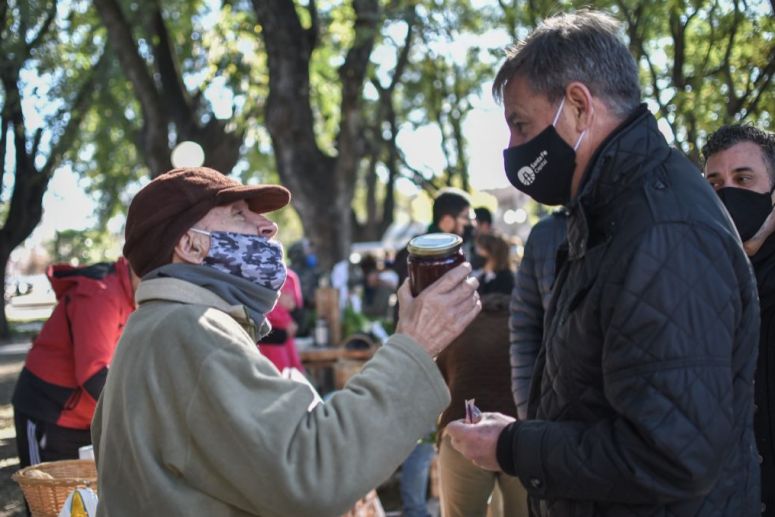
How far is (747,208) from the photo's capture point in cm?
323

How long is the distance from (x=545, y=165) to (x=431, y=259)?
15.0 inches

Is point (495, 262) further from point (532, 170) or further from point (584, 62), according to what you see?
point (584, 62)

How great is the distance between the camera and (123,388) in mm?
2096

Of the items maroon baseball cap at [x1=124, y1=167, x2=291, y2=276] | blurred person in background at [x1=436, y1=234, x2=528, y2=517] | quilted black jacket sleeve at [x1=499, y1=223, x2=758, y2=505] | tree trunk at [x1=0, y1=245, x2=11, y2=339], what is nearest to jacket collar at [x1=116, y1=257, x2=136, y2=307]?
blurred person in background at [x1=436, y1=234, x2=528, y2=517]

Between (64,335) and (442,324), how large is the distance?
2.95 m

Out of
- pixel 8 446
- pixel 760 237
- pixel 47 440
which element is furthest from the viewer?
pixel 8 446

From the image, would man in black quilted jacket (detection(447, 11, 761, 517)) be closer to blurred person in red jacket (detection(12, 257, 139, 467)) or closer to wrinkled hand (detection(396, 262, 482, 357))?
wrinkled hand (detection(396, 262, 482, 357))

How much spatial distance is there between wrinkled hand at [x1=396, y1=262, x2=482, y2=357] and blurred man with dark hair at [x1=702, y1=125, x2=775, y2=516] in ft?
4.47

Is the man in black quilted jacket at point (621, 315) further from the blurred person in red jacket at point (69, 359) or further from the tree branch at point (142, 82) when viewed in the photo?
the tree branch at point (142, 82)

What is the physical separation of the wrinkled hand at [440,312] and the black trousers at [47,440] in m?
2.94

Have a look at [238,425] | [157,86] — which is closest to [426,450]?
[238,425]

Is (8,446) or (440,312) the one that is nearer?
(440,312)

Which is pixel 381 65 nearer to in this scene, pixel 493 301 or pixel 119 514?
pixel 493 301

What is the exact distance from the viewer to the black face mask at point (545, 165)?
2143 millimetres
